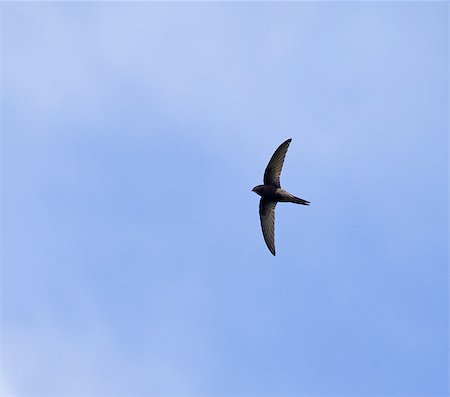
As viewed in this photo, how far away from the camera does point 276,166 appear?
35.9 meters

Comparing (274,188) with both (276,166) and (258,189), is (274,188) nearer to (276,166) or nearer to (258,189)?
(258,189)

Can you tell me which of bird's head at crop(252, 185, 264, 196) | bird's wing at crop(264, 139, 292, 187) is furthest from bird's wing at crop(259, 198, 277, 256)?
bird's wing at crop(264, 139, 292, 187)

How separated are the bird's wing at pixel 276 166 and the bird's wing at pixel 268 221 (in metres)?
1.11

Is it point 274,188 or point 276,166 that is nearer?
point 274,188

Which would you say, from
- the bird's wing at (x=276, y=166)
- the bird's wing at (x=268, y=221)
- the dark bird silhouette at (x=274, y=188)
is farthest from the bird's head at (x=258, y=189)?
the bird's wing at (x=268, y=221)

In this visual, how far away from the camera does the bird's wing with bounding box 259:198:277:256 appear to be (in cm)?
3669

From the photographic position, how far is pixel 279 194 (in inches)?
1403

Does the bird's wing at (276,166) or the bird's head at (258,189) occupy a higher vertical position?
the bird's wing at (276,166)

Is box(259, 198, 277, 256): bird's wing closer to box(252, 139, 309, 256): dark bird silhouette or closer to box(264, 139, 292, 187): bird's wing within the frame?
box(252, 139, 309, 256): dark bird silhouette

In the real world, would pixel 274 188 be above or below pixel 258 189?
above

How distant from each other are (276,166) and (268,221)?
2643mm

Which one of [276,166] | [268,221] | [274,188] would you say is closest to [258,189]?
[274,188]

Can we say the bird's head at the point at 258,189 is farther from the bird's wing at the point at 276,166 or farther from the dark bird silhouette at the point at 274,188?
the bird's wing at the point at 276,166

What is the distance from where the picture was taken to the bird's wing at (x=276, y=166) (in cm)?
3566
